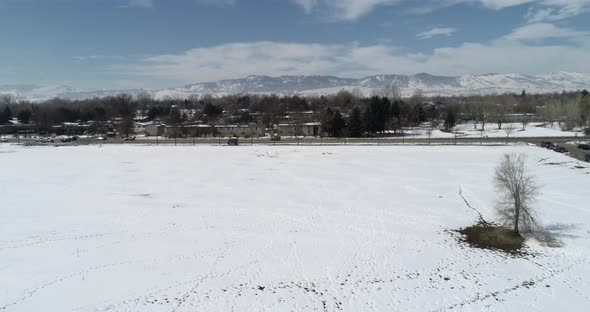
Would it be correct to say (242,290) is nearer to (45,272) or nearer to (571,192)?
(45,272)

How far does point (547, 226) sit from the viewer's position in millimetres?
27078

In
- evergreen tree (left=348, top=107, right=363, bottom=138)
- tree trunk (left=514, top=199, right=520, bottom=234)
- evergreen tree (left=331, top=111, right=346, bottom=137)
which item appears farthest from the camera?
evergreen tree (left=331, top=111, right=346, bottom=137)

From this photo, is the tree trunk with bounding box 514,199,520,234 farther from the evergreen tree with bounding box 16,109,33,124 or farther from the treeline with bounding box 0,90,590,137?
the evergreen tree with bounding box 16,109,33,124

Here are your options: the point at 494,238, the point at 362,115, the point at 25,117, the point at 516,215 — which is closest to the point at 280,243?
the point at 494,238

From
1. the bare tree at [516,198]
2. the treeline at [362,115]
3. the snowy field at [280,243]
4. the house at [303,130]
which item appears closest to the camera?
the snowy field at [280,243]

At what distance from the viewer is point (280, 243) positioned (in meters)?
24.9

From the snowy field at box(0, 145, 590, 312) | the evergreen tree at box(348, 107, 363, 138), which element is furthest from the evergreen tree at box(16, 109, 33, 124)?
the evergreen tree at box(348, 107, 363, 138)

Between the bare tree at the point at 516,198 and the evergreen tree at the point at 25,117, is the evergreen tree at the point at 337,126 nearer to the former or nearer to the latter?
the bare tree at the point at 516,198

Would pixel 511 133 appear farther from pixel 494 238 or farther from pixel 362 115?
pixel 494 238

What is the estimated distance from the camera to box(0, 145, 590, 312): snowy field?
18500mm

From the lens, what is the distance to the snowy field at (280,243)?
18.5 meters

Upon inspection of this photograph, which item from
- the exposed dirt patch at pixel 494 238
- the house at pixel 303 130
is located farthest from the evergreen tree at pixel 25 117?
the exposed dirt patch at pixel 494 238

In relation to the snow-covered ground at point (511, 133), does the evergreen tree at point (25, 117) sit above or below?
above

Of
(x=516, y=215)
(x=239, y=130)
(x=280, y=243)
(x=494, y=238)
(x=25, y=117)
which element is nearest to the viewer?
(x=280, y=243)
